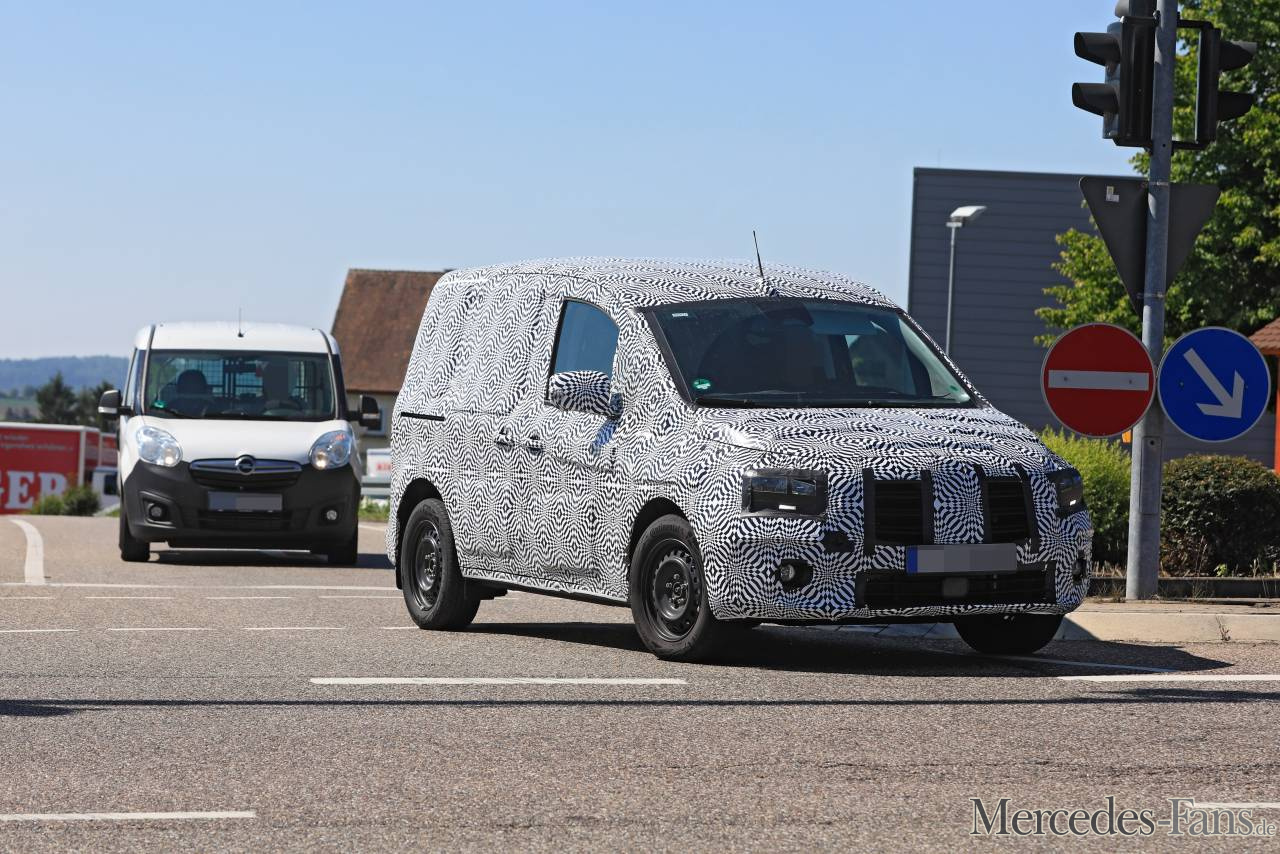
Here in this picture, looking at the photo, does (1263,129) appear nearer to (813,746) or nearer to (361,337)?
(813,746)

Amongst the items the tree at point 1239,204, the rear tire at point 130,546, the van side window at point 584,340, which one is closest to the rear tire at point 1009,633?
the van side window at point 584,340

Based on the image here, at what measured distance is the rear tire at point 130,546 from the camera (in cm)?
1956

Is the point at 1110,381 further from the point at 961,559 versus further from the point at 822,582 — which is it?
the point at 822,582

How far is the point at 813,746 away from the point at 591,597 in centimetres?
345

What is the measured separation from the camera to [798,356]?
10.8 meters

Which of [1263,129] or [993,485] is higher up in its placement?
[1263,129]

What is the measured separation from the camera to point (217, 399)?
20.2 metres

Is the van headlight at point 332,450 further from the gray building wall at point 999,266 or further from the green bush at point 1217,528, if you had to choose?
the gray building wall at point 999,266

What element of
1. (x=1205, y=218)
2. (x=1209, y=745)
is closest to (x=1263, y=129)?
(x=1205, y=218)

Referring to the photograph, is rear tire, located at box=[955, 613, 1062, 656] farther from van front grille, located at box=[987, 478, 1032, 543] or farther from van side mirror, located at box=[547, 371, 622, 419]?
van side mirror, located at box=[547, 371, 622, 419]

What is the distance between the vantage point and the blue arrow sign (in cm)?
1214

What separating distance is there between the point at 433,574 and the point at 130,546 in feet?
26.6

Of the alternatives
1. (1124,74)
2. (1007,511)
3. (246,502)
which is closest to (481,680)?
(1007,511)

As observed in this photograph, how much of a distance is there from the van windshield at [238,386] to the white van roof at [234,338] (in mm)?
97
